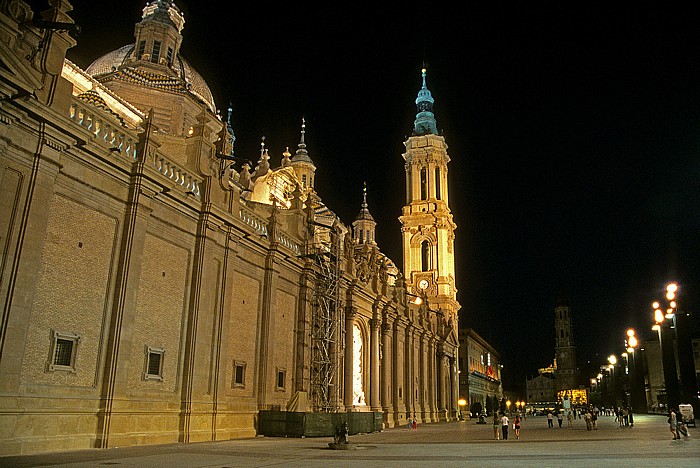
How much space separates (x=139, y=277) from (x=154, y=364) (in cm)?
335

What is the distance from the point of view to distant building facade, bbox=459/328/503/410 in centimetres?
9938

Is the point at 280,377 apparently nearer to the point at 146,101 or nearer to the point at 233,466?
the point at 233,466

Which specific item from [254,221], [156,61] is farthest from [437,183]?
[254,221]

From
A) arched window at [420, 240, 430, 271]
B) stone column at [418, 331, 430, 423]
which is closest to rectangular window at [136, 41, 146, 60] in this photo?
stone column at [418, 331, 430, 423]

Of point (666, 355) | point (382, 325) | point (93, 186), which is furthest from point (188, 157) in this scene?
point (666, 355)

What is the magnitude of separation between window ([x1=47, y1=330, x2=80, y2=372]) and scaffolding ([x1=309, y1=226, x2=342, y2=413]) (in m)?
17.4

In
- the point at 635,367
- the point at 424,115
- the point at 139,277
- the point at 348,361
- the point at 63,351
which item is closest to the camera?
the point at 63,351

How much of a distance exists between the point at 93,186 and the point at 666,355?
4030 centimetres

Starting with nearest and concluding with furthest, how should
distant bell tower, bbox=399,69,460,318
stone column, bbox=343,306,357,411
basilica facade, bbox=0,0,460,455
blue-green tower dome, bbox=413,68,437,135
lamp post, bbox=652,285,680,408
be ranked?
1. basilica facade, bbox=0,0,460,455
2. stone column, bbox=343,306,357,411
3. lamp post, bbox=652,285,680,408
4. distant bell tower, bbox=399,69,460,318
5. blue-green tower dome, bbox=413,68,437,135

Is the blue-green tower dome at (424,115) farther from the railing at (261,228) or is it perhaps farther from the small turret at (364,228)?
the railing at (261,228)

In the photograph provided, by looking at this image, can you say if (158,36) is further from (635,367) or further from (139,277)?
(635,367)

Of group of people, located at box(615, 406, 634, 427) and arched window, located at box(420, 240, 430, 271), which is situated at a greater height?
arched window, located at box(420, 240, 430, 271)

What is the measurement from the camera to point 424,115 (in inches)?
3563

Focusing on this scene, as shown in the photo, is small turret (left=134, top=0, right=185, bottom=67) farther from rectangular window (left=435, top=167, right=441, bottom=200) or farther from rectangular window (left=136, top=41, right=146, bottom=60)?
rectangular window (left=435, top=167, right=441, bottom=200)
